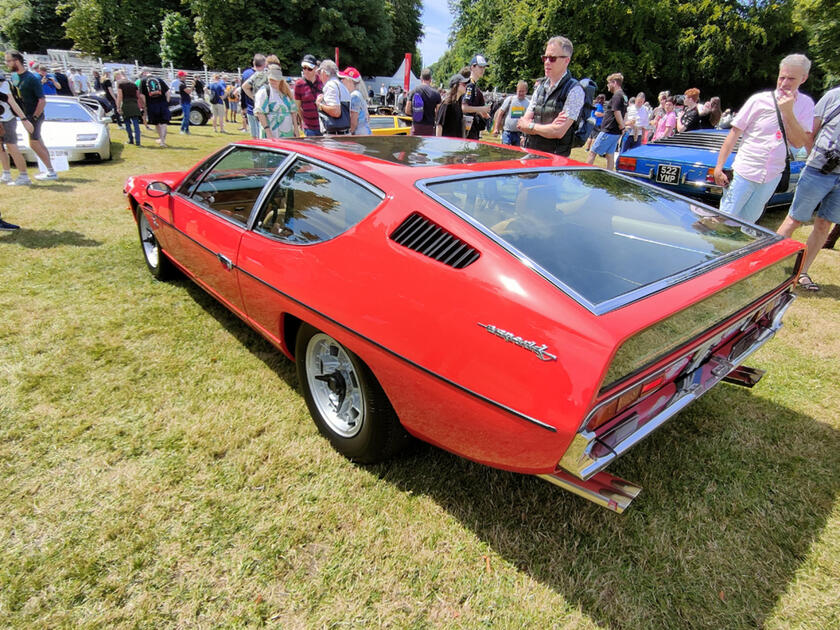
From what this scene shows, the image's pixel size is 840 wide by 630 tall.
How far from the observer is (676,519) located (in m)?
1.88

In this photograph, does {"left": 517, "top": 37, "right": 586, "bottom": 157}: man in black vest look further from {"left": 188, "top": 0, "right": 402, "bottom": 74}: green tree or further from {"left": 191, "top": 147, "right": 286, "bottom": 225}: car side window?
{"left": 188, "top": 0, "right": 402, "bottom": 74}: green tree

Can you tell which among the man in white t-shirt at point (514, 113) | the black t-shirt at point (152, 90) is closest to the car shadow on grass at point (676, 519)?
the man in white t-shirt at point (514, 113)

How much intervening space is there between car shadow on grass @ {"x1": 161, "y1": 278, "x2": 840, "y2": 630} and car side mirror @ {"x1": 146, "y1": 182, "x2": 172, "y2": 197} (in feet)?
7.63

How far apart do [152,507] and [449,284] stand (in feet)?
4.91

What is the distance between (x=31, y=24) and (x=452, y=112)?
62794 mm

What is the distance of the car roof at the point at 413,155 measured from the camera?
78.0 inches

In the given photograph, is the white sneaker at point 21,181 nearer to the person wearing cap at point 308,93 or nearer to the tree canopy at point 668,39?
the person wearing cap at point 308,93

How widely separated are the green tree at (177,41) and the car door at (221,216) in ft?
144

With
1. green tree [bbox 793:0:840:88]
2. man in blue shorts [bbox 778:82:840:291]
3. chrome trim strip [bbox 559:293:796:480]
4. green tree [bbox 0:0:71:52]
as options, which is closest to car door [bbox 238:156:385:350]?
chrome trim strip [bbox 559:293:796:480]

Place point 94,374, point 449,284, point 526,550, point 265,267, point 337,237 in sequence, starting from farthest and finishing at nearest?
1. point 94,374
2. point 265,267
3. point 337,237
4. point 526,550
5. point 449,284

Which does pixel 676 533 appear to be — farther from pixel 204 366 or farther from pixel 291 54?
pixel 291 54

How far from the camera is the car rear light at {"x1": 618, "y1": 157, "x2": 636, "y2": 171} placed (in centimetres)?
630

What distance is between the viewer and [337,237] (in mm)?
1893

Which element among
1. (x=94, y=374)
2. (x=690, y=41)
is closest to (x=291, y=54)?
(x=690, y=41)
